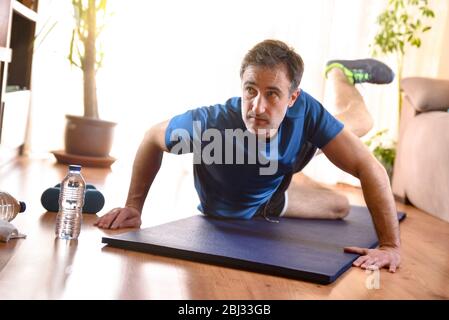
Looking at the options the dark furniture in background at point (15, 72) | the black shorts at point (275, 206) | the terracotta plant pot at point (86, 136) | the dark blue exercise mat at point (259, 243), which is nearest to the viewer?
the dark blue exercise mat at point (259, 243)

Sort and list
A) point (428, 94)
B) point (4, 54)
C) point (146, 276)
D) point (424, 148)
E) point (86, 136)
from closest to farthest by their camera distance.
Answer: point (146, 276) < point (4, 54) < point (424, 148) < point (428, 94) < point (86, 136)

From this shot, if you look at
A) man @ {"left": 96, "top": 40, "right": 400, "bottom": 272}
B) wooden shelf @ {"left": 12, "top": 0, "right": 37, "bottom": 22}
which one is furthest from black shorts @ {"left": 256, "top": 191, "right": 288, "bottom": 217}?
wooden shelf @ {"left": 12, "top": 0, "right": 37, "bottom": 22}

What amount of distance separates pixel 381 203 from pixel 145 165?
0.75 metres

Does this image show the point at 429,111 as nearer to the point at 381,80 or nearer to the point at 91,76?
the point at 381,80

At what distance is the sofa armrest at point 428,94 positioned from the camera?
388 cm

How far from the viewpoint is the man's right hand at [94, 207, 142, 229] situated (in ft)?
7.75

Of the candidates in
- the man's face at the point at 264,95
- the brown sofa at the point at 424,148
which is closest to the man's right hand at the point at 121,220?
the man's face at the point at 264,95

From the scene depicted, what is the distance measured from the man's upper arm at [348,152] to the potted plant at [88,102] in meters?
2.14

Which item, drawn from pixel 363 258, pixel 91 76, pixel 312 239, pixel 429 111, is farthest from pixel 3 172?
pixel 429 111

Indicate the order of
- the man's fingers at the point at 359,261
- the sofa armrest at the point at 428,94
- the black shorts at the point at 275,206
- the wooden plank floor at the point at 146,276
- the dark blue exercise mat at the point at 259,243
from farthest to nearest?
the sofa armrest at the point at 428,94 → the black shorts at the point at 275,206 → the man's fingers at the point at 359,261 → the dark blue exercise mat at the point at 259,243 → the wooden plank floor at the point at 146,276

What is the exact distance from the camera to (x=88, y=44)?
4285 millimetres

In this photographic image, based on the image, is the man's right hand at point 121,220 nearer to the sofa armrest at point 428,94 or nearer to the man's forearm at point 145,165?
the man's forearm at point 145,165

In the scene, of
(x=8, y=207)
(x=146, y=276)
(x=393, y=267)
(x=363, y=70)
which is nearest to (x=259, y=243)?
(x=393, y=267)

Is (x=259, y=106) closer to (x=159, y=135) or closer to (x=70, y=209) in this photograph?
(x=159, y=135)
